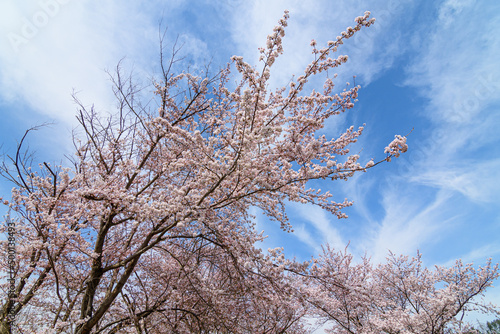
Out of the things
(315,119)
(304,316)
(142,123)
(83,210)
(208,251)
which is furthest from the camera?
(304,316)

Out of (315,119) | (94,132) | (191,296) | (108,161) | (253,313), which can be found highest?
(94,132)

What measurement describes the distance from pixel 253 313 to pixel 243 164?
17.9ft

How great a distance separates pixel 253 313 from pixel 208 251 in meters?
2.20

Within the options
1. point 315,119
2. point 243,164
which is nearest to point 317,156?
point 315,119

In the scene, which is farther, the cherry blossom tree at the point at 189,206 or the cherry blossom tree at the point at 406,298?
the cherry blossom tree at the point at 406,298

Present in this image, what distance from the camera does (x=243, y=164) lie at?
371 centimetres

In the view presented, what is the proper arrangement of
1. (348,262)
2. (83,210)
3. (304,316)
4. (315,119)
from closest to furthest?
(315,119) → (83,210) → (304,316) → (348,262)

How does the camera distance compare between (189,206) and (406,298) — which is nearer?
(189,206)

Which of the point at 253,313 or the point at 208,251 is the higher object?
the point at 208,251

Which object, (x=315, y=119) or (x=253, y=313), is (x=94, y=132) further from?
(x=253, y=313)

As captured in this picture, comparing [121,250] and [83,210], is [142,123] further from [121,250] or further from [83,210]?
[121,250]

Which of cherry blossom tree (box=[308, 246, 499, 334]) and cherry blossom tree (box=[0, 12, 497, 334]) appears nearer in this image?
cherry blossom tree (box=[0, 12, 497, 334])

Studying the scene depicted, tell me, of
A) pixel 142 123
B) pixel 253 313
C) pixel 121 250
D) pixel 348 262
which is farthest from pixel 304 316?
pixel 142 123

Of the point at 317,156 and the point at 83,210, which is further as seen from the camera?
the point at 83,210
